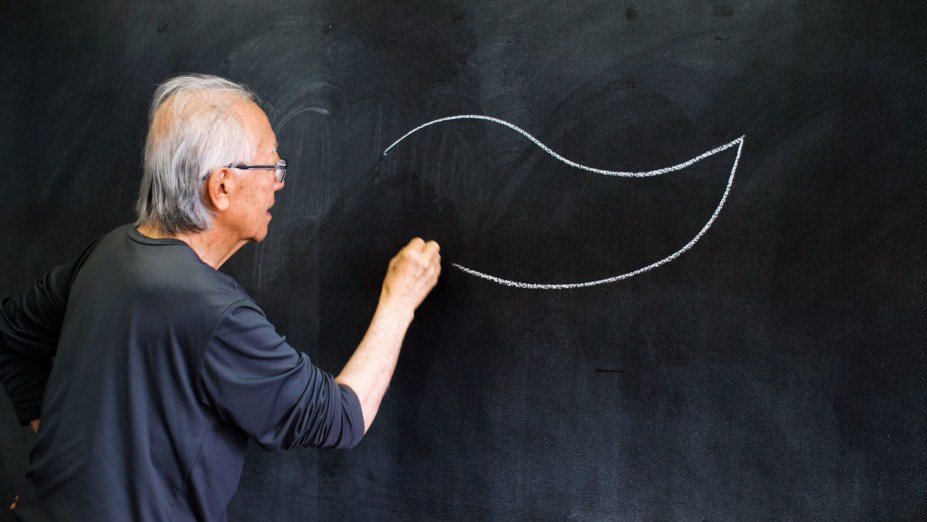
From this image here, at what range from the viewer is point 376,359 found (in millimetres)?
1166

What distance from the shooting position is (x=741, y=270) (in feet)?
3.66

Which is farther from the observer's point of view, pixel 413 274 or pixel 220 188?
pixel 413 274

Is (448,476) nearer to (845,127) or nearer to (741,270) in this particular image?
(741,270)

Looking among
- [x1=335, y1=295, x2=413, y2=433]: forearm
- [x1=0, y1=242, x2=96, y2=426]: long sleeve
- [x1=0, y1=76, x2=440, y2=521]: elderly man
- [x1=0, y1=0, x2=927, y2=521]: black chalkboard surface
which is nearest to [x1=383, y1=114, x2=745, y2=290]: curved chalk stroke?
[x1=0, y1=0, x2=927, y2=521]: black chalkboard surface

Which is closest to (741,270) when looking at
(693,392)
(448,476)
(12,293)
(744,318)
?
(744,318)

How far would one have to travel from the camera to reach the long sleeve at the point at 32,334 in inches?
49.8

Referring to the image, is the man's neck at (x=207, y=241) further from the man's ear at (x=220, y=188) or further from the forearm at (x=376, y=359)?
the forearm at (x=376, y=359)

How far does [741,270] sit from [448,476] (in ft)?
2.04

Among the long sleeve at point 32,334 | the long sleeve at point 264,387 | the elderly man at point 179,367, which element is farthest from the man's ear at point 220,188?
the long sleeve at point 32,334

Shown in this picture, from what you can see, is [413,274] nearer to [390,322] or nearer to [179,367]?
[390,322]

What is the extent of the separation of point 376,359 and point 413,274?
7.7 inches

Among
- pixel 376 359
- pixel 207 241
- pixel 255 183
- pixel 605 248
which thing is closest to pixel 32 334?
pixel 207 241

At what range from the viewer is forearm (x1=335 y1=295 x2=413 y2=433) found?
114cm

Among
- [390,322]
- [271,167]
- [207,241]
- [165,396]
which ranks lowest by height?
[165,396]
